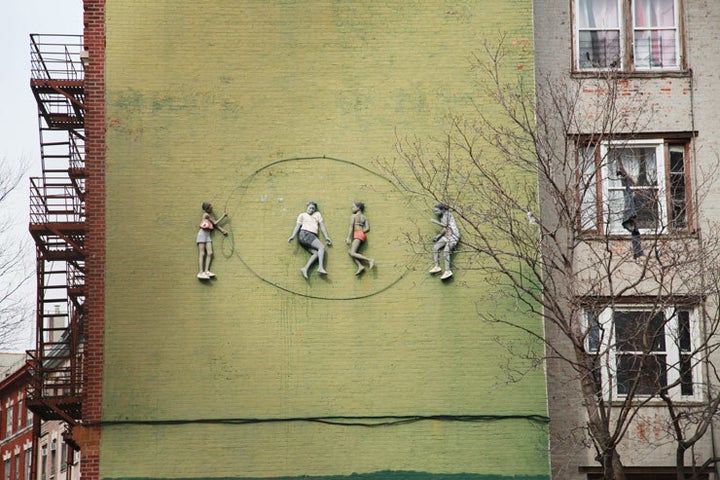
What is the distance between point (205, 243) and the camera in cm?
2386

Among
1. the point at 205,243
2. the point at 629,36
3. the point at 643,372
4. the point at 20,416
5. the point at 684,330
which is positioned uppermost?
the point at 629,36

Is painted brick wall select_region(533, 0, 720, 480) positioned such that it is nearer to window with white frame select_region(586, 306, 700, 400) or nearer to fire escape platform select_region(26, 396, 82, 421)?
window with white frame select_region(586, 306, 700, 400)

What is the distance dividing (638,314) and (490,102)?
517cm

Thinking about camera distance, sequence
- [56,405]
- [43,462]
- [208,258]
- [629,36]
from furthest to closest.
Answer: [43,462]
[629,36]
[56,405]
[208,258]

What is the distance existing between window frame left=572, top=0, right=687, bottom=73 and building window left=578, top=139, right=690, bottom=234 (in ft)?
5.45

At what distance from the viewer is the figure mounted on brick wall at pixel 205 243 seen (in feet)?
78.0

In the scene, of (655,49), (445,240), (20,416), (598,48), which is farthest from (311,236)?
(20,416)

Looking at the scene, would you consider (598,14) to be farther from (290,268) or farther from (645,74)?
(290,268)

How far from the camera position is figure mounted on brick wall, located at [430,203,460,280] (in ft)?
78.4

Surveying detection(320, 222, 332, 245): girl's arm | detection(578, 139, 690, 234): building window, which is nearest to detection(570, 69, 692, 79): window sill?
detection(578, 139, 690, 234): building window

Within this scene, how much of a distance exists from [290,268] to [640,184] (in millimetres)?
7326

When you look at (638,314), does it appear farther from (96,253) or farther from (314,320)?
(96,253)

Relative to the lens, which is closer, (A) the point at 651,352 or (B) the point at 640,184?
(A) the point at 651,352

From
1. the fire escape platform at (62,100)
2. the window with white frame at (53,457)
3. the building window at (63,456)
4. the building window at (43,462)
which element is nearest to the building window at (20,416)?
the building window at (43,462)
